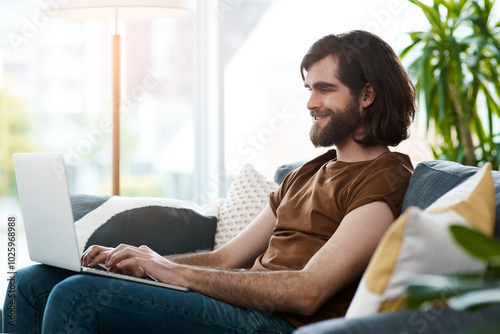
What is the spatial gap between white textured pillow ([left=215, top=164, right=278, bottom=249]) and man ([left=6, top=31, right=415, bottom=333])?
151 millimetres

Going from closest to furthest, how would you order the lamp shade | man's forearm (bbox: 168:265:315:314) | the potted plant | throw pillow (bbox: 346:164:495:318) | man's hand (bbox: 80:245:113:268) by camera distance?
throw pillow (bbox: 346:164:495:318), man's forearm (bbox: 168:265:315:314), man's hand (bbox: 80:245:113:268), the lamp shade, the potted plant

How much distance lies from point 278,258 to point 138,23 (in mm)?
2226

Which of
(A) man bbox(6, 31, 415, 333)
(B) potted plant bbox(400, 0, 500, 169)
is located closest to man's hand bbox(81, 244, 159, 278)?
(A) man bbox(6, 31, 415, 333)

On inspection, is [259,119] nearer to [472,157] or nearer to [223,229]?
[472,157]

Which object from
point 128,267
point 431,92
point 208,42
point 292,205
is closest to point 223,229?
point 292,205

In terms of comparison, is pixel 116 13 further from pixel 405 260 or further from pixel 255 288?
pixel 405 260

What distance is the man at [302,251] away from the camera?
51.6 inches

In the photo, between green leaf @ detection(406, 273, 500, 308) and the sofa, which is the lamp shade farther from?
green leaf @ detection(406, 273, 500, 308)

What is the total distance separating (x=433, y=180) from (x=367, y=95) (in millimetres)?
368

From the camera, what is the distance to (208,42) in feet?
11.2

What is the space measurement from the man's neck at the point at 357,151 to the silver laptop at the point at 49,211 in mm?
624

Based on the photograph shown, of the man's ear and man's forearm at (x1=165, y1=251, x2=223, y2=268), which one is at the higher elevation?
the man's ear

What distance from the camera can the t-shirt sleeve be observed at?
1.47m

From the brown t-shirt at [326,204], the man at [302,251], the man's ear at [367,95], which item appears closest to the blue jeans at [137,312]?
the man at [302,251]
